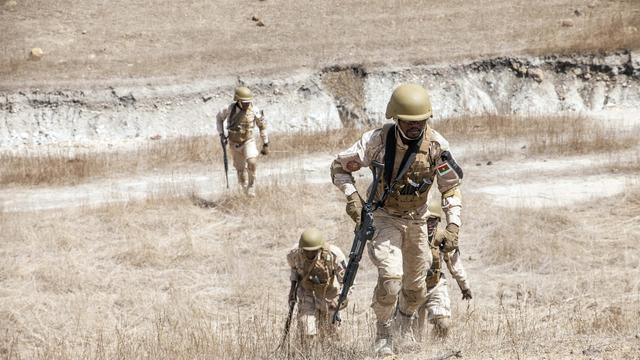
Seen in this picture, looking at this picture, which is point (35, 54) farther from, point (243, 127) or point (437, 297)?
point (437, 297)

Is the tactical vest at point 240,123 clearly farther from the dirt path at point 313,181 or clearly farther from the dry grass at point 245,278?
the dirt path at point 313,181

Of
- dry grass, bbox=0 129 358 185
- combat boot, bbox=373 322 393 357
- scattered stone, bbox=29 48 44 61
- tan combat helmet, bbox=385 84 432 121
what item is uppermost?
tan combat helmet, bbox=385 84 432 121

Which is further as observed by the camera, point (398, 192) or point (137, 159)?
point (137, 159)

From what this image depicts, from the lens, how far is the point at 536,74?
21.6m

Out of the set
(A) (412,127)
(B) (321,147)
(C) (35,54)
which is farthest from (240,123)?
(C) (35,54)

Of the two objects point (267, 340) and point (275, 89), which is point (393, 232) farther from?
point (275, 89)

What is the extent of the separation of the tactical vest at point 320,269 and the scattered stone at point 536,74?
16.0m

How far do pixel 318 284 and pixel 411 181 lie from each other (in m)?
1.50

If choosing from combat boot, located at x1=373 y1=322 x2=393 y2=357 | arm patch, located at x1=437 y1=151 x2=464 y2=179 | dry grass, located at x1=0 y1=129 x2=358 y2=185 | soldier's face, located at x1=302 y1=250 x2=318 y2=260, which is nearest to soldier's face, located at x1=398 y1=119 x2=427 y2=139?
arm patch, located at x1=437 y1=151 x2=464 y2=179

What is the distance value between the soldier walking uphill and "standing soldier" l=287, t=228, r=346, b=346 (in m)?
0.86

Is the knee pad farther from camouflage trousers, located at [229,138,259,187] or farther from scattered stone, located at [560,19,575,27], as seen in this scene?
scattered stone, located at [560,19,575,27]

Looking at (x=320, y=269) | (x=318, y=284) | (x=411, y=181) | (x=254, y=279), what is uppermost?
(x=411, y=181)

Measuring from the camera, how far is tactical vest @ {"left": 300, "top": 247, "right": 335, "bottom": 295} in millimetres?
6797

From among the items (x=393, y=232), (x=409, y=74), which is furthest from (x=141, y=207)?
(x=409, y=74)
